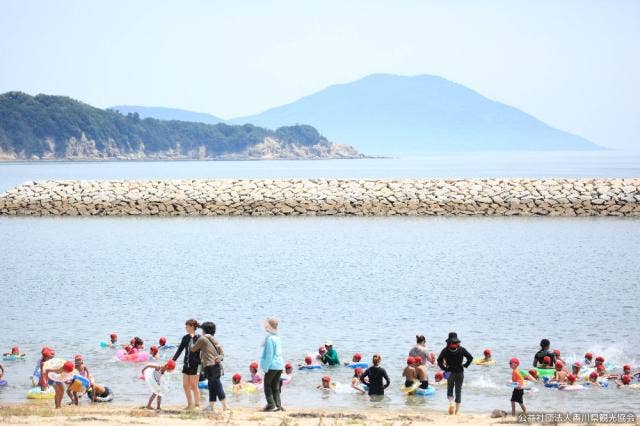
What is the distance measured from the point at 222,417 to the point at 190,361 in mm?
1169

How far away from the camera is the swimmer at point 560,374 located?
72.4 feet

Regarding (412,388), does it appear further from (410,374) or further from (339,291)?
(339,291)

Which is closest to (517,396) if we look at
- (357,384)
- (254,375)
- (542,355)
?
(357,384)

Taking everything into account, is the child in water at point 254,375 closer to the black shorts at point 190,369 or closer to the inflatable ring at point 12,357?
the black shorts at point 190,369

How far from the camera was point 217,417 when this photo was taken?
57.0 feet

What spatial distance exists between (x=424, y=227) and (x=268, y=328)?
139ft

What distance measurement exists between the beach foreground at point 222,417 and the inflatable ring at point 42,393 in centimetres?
143

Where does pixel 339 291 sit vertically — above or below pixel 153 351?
above

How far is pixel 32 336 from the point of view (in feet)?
91.9

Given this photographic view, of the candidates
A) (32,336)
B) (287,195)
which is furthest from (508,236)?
(32,336)

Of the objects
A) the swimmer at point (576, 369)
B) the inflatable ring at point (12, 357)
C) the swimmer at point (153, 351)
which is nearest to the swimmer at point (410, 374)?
the swimmer at point (576, 369)

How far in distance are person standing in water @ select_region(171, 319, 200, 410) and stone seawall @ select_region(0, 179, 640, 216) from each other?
158 feet

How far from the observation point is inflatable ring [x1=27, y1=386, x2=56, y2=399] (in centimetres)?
→ 2073

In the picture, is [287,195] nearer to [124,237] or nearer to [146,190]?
[146,190]
